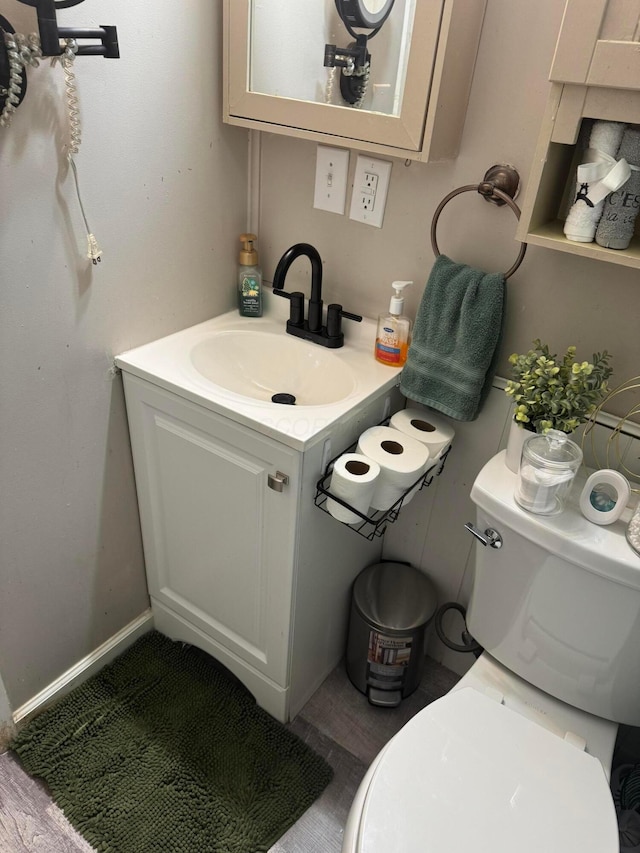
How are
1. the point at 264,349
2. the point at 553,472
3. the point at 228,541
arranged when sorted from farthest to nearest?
1. the point at 264,349
2. the point at 228,541
3. the point at 553,472

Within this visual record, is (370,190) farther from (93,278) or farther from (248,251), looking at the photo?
(93,278)

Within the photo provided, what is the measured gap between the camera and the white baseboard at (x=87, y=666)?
149 cm

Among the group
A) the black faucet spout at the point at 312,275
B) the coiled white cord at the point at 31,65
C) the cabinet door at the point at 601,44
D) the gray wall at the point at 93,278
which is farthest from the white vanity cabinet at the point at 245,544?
the cabinet door at the point at 601,44

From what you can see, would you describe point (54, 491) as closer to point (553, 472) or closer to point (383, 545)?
point (383, 545)

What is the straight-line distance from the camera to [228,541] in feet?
4.52

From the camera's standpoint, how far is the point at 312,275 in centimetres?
137

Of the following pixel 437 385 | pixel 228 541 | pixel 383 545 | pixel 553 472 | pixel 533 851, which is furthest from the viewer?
pixel 383 545

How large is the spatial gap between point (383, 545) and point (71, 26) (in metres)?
1.31

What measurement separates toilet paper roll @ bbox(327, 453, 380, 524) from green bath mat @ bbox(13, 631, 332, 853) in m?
0.67

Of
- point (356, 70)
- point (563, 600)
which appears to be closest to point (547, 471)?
point (563, 600)

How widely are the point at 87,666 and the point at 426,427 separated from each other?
1046 mm

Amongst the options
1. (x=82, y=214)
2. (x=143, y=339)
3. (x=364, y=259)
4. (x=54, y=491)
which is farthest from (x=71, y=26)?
(x=54, y=491)

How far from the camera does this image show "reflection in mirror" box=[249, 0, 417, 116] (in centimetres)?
109

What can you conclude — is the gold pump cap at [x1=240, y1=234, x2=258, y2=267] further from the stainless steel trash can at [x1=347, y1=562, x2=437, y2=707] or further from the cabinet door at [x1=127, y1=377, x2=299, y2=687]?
the stainless steel trash can at [x1=347, y1=562, x2=437, y2=707]
